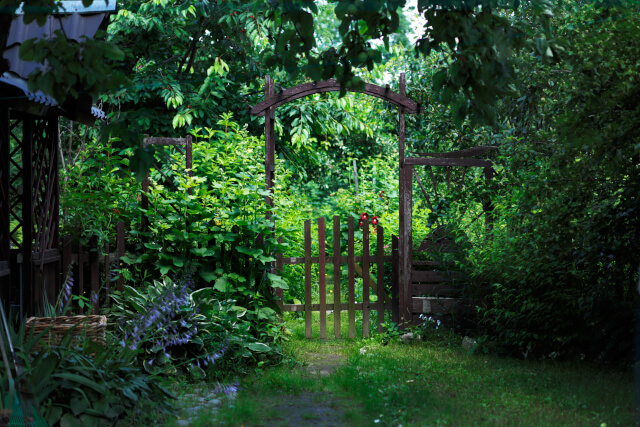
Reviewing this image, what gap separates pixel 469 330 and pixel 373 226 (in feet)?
11.8

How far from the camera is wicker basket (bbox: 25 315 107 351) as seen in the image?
15.1ft

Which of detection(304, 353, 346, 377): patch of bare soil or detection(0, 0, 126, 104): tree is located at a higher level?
detection(0, 0, 126, 104): tree

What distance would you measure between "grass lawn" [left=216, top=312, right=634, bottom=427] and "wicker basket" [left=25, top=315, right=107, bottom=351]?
1.15 metres

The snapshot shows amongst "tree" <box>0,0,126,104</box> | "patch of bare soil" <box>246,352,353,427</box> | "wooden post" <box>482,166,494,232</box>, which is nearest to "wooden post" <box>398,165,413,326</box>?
"wooden post" <box>482,166,494,232</box>

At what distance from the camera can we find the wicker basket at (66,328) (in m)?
4.60

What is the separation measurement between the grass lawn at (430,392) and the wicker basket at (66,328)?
115cm

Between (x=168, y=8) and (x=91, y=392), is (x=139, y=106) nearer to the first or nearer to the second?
(x=168, y=8)

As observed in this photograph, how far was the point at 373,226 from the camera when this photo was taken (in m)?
10.5

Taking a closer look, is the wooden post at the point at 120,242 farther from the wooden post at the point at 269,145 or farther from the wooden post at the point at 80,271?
the wooden post at the point at 269,145

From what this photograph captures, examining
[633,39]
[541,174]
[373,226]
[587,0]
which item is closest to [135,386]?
[541,174]

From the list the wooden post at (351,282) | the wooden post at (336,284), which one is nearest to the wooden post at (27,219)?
the wooden post at (336,284)

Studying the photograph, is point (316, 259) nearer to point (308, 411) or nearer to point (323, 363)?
point (323, 363)

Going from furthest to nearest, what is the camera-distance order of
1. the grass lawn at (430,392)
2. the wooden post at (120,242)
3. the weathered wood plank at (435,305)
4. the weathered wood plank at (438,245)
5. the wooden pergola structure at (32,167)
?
the weathered wood plank at (438,245) < the weathered wood plank at (435,305) < the wooden post at (120,242) < the wooden pergola structure at (32,167) < the grass lawn at (430,392)

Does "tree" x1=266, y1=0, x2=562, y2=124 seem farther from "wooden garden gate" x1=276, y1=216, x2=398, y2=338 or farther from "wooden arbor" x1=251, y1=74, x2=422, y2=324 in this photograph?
"wooden garden gate" x1=276, y1=216, x2=398, y2=338
